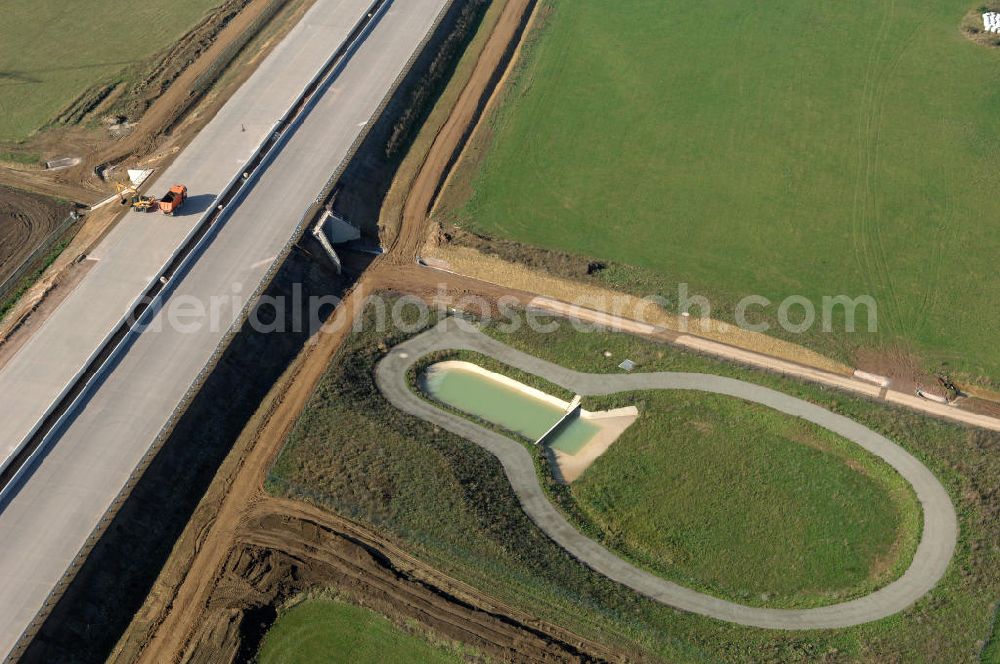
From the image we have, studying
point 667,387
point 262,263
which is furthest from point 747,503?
point 262,263

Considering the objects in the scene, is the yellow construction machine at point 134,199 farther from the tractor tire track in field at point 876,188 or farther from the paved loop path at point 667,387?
the tractor tire track in field at point 876,188

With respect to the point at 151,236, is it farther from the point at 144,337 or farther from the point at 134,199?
the point at 144,337

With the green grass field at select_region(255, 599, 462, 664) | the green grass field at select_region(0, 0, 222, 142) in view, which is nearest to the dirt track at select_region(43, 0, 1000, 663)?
the green grass field at select_region(255, 599, 462, 664)

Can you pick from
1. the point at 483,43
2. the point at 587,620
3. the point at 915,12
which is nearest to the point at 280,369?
the point at 587,620

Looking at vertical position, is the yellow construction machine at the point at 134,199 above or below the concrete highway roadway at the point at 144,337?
above

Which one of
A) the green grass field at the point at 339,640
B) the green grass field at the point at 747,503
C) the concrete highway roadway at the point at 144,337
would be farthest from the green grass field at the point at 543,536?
the concrete highway roadway at the point at 144,337

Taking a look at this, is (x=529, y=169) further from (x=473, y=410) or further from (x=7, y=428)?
(x=7, y=428)
